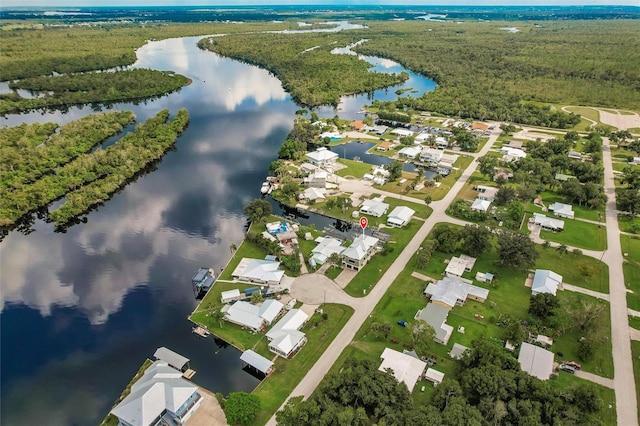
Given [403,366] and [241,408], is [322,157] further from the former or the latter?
[241,408]

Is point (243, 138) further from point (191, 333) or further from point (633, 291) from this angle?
point (633, 291)

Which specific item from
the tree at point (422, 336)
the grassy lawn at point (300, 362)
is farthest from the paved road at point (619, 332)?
the grassy lawn at point (300, 362)

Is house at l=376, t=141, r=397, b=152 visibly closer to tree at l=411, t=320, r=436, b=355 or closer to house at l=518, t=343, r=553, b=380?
tree at l=411, t=320, r=436, b=355

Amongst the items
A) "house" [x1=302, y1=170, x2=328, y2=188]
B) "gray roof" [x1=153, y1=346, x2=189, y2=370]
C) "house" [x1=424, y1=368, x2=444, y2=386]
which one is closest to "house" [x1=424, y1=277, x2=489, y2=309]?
"house" [x1=424, y1=368, x2=444, y2=386]

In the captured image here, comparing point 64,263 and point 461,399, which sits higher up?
point 461,399

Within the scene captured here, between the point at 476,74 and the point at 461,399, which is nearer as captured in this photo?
the point at 461,399

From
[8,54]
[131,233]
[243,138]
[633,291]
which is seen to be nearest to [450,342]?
[633,291]

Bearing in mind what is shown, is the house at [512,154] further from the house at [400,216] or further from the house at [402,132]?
the house at [400,216]
